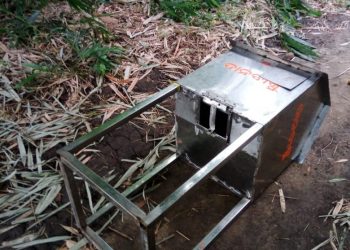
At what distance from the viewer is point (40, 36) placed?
11.9 feet

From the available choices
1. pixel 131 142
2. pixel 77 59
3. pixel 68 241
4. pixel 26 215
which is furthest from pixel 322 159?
pixel 77 59

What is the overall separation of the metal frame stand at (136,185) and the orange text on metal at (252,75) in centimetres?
39

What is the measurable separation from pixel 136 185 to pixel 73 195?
0.54 meters

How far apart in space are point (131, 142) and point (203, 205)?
2.71 feet

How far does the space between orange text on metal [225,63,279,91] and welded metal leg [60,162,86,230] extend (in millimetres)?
1228

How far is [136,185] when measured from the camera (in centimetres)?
232

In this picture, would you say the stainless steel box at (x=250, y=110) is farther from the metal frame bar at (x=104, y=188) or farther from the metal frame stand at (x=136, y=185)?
the metal frame bar at (x=104, y=188)

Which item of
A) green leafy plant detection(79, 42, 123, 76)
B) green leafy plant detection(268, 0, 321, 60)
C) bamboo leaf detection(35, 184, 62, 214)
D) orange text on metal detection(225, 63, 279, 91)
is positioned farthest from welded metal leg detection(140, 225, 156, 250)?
green leafy plant detection(268, 0, 321, 60)

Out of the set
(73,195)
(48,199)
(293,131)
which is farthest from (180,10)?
(73,195)

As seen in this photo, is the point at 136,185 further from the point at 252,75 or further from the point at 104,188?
the point at 252,75

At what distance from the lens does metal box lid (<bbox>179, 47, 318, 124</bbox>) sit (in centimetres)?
195

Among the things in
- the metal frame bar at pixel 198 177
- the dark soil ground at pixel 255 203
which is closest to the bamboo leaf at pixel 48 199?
the dark soil ground at pixel 255 203

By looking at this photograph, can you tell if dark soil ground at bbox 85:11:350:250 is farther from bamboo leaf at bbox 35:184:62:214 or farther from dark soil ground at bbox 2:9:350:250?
bamboo leaf at bbox 35:184:62:214

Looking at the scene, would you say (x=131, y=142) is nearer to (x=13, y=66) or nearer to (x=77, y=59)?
(x=77, y=59)
